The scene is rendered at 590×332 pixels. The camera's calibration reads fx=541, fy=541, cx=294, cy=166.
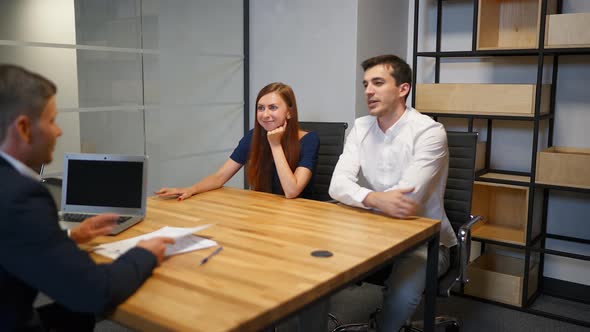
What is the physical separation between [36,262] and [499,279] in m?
2.72

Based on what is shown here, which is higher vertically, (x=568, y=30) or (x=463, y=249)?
(x=568, y=30)

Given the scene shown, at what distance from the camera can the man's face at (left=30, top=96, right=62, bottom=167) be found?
3.81 feet

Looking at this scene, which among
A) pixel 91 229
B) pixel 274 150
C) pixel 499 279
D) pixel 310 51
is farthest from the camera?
pixel 310 51

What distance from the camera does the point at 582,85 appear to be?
3.10 m

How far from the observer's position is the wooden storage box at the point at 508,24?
3.13 metres

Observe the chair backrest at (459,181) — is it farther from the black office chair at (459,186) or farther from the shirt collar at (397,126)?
the shirt collar at (397,126)

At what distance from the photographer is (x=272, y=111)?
255 cm

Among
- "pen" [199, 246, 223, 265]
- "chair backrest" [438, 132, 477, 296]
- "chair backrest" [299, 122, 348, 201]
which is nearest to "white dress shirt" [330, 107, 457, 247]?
"chair backrest" [438, 132, 477, 296]

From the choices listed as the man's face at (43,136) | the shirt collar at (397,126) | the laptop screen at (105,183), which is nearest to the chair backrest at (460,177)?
the shirt collar at (397,126)

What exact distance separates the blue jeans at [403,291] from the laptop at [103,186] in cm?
100

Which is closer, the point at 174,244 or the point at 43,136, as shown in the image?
the point at 43,136

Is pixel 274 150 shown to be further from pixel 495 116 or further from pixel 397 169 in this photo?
pixel 495 116

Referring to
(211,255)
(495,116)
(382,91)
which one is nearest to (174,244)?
(211,255)

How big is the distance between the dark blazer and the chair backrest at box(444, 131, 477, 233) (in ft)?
5.50
